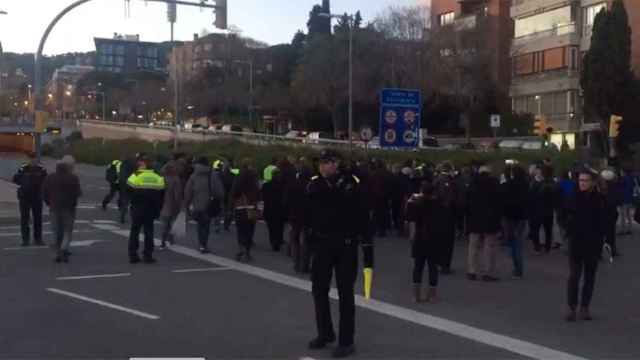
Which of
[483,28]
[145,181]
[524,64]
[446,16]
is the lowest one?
[145,181]

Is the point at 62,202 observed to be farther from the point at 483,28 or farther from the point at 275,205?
the point at 483,28

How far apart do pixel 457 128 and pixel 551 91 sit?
853 cm

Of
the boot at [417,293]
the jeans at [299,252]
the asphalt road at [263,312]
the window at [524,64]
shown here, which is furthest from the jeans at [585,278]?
the window at [524,64]

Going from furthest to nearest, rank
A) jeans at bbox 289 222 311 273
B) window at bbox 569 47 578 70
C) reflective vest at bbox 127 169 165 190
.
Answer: window at bbox 569 47 578 70 < reflective vest at bbox 127 169 165 190 < jeans at bbox 289 222 311 273

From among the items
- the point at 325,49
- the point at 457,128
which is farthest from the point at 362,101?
the point at 457,128

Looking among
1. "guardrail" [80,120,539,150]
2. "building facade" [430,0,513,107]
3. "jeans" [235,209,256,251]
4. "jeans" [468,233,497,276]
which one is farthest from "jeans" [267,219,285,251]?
"building facade" [430,0,513,107]

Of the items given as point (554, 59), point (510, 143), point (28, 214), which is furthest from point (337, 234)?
point (554, 59)

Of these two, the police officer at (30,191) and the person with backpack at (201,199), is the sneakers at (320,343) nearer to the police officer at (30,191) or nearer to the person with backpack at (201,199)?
the person with backpack at (201,199)

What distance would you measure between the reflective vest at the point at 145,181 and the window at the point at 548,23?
139ft

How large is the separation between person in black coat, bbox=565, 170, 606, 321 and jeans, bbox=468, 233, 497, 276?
9.35 ft

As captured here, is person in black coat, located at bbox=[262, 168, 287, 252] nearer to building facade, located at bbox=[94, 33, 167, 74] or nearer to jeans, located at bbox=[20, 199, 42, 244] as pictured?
jeans, located at bbox=[20, 199, 42, 244]

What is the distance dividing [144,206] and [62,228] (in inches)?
57.0

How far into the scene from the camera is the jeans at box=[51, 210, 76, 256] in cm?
1491

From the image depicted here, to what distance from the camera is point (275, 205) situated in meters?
16.0
